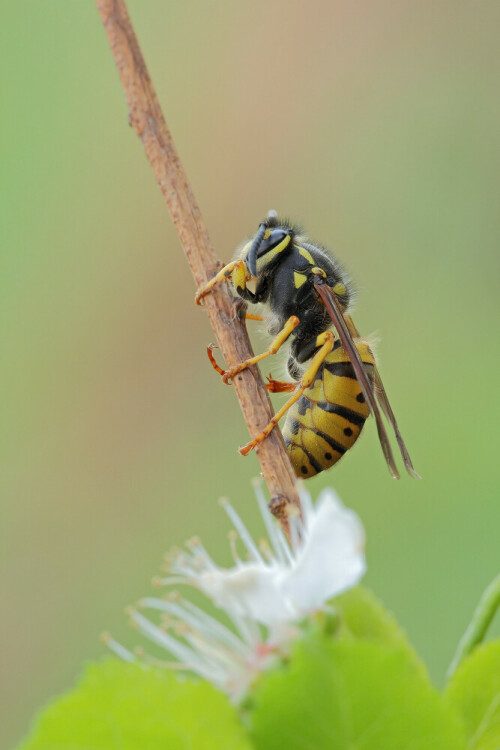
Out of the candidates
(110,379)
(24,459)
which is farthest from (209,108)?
(24,459)

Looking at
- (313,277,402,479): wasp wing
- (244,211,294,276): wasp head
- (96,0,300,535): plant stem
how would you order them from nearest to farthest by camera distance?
1. (96,0,300,535): plant stem
2. (313,277,402,479): wasp wing
3. (244,211,294,276): wasp head

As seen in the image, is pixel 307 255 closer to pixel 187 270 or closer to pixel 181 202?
pixel 181 202

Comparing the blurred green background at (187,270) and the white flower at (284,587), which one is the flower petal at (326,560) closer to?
the white flower at (284,587)

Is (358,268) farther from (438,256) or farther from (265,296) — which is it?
(265,296)

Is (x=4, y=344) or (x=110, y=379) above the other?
(x=4, y=344)

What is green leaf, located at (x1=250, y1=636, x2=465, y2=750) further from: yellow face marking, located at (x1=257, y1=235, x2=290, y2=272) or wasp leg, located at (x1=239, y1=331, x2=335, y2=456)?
yellow face marking, located at (x1=257, y1=235, x2=290, y2=272)

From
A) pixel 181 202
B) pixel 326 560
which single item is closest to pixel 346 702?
pixel 326 560

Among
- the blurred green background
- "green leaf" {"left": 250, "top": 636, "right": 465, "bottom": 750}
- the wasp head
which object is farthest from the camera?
the blurred green background

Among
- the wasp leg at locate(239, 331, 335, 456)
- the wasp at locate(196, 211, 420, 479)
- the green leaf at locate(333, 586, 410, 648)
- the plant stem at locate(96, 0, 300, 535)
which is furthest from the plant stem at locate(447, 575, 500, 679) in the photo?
the wasp at locate(196, 211, 420, 479)
